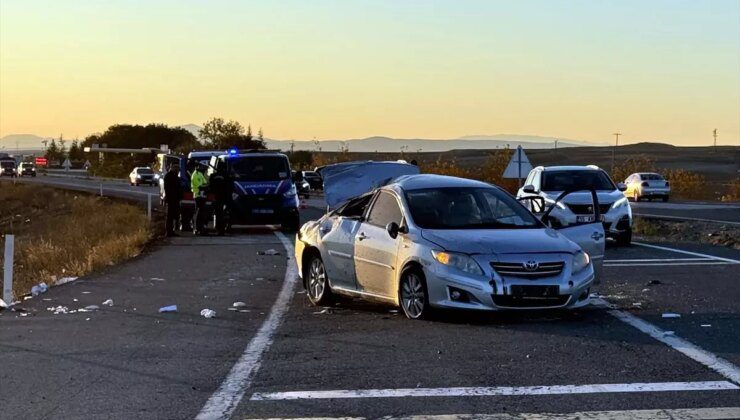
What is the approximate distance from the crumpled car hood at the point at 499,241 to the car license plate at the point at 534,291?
373mm

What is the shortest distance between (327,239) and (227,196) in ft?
47.7

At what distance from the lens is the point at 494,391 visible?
23.8 feet

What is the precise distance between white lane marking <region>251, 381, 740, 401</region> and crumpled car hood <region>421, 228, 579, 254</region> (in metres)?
2.77

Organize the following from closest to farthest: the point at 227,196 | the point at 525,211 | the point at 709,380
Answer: the point at 709,380 → the point at 525,211 → the point at 227,196

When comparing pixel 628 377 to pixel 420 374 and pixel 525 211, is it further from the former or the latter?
pixel 525 211

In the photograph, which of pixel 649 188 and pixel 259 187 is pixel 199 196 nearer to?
pixel 259 187

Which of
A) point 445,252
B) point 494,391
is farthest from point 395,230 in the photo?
point 494,391

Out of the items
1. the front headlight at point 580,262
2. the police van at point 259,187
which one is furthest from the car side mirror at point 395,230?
the police van at point 259,187

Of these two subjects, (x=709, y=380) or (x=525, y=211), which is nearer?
(x=709, y=380)

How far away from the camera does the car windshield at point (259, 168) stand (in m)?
27.0

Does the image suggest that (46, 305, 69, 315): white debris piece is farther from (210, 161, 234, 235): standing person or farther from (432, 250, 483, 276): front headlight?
(210, 161, 234, 235): standing person

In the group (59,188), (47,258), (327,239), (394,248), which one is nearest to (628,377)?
(394,248)

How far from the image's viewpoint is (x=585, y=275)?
10.3m

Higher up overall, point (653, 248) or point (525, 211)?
point (525, 211)
